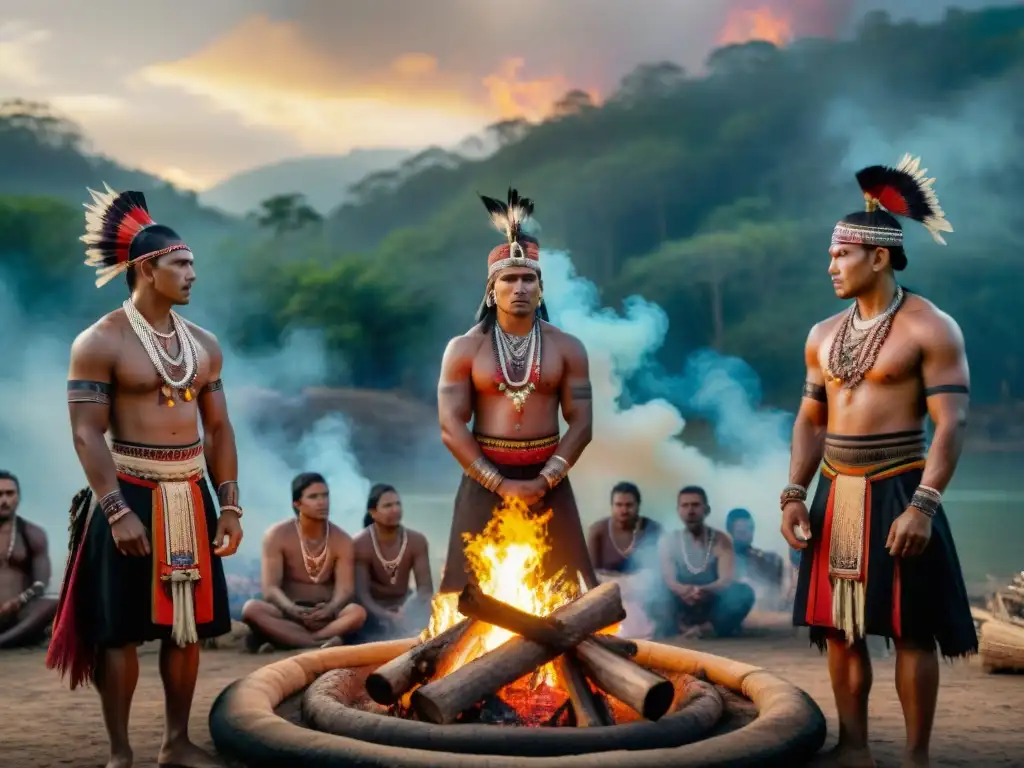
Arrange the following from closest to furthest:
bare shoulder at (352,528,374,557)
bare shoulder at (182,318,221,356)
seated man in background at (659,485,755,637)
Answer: bare shoulder at (182,318,221,356)
bare shoulder at (352,528,374,557)
seated man in background at (659,485,755,637)

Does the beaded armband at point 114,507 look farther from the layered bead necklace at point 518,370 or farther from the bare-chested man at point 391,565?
the bare-chested man at point 391,565

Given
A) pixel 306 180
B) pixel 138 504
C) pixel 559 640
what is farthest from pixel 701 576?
pixel 306 180

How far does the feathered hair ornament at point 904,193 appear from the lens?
472cm

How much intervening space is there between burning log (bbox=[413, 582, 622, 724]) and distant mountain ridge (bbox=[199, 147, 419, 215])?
11.4 meters

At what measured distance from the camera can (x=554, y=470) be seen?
16.8 feet

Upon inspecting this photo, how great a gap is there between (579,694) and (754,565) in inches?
181

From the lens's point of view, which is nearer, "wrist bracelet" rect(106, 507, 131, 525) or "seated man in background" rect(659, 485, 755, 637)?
"wrist bracelet" rect(106, 507, 131, 525)

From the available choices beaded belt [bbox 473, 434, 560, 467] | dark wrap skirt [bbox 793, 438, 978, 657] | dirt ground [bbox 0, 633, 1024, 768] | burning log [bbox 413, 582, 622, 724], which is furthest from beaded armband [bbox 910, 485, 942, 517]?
beaded belt [bbox 473, 434, 560, 467]

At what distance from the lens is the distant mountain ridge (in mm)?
A: 15430

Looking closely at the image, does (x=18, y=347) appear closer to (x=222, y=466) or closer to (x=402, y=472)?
(x=402, y=472)

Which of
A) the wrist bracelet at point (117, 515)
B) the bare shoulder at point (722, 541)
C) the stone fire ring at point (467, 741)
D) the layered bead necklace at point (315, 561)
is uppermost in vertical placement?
the wrist bracelet at point (117, 515)

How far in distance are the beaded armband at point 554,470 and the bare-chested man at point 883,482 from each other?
3.03 ft

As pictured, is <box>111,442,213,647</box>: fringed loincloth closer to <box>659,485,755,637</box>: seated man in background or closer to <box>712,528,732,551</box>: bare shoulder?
<box>659,485,755,637</box>: seated man in background

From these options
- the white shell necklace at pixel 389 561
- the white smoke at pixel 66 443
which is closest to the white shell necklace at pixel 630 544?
the white shell necklace at pixel 389 561
